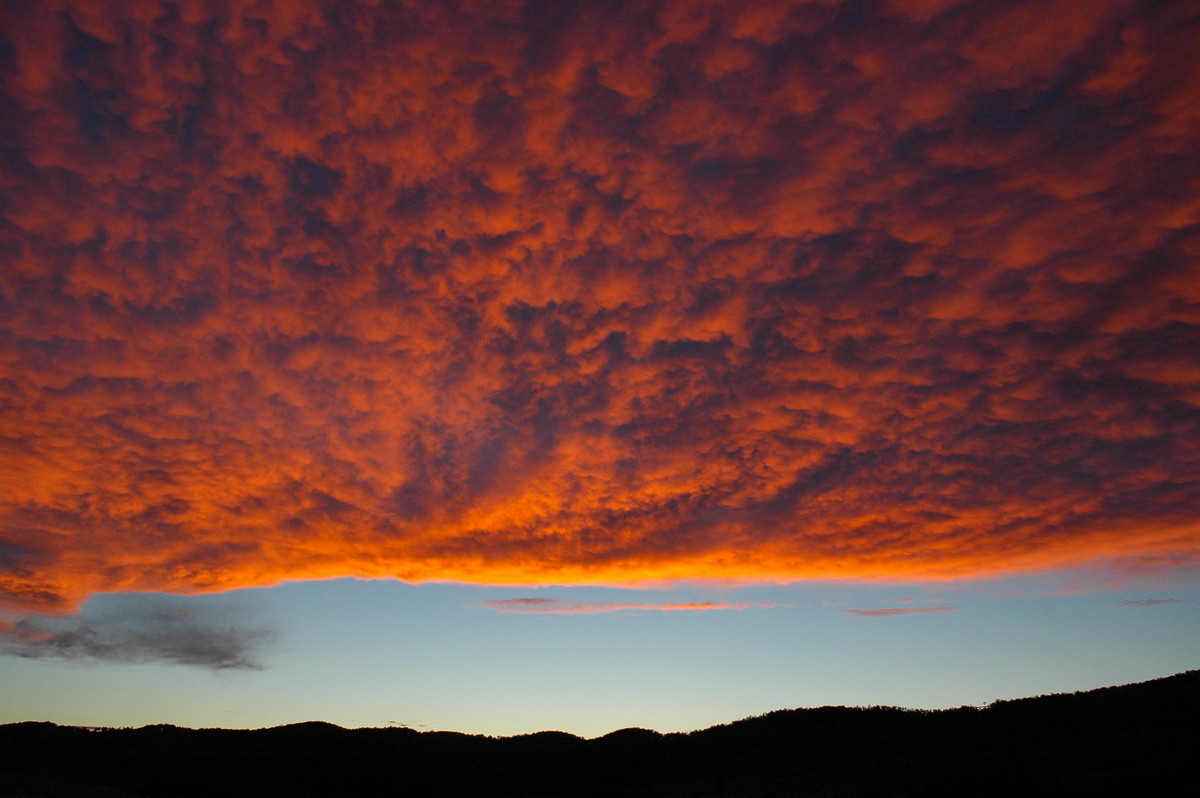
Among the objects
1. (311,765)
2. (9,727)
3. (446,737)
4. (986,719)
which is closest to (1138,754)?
(986,719)

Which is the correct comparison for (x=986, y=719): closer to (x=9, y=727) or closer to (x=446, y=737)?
(x=446, y=737)

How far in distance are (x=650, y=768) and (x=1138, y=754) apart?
40.7 meters

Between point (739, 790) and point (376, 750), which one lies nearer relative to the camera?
point (739, 790)

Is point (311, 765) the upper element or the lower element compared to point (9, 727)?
lower

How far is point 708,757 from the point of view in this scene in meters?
65.5

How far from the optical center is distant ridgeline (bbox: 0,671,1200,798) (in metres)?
39.5

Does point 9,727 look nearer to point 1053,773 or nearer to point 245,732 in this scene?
point 245,732

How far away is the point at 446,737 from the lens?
312 feet

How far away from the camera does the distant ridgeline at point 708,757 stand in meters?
39.5

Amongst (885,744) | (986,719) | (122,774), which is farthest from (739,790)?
(122,774)

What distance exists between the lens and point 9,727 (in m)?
97.6

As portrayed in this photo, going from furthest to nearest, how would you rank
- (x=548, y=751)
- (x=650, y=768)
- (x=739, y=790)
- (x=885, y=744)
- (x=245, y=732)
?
(x=245, y=732) → (x=548, y=751) → (x=650, y=768) → (x=885, y=744) → (x=739, y=790)

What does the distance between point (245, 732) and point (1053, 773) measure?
330 ft

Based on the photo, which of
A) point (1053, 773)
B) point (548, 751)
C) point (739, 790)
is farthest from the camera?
point (548, 751)
